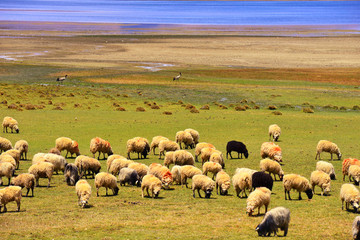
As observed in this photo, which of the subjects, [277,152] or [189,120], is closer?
[277,152]

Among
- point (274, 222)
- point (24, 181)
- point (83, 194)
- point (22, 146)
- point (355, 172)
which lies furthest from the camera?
point (22, 146)

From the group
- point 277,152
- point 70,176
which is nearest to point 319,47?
point 277,152

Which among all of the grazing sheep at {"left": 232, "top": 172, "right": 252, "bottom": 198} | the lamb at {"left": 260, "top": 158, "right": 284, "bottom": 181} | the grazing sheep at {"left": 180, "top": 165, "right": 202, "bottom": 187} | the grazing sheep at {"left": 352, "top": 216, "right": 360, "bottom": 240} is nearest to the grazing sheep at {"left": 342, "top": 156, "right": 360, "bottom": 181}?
the lamb at {"left": 260, "top": 158, "right": 284, "bottom": 181}

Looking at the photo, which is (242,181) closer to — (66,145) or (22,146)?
(66,145)

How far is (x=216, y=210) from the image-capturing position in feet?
52.2

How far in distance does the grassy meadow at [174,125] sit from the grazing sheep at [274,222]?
41 cm

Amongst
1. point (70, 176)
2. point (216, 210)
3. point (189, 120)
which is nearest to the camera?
point (216, 210)

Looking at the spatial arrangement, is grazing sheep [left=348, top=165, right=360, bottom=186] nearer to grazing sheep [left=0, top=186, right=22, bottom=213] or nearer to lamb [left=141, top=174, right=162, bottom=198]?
lamb [left=141, top=174, right=162, bottom=198]

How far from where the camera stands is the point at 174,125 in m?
33.5

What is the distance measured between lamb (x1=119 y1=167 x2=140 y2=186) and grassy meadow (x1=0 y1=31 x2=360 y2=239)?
51 centimetres

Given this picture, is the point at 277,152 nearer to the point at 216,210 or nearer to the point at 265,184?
the point at 265,184

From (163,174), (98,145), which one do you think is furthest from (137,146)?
(163,174)

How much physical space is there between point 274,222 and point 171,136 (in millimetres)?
17234

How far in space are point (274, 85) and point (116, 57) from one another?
31552 mm
